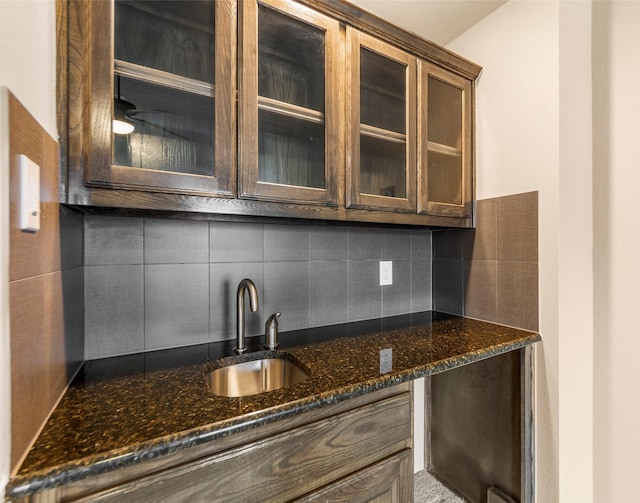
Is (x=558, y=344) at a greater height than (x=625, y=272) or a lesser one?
lesser

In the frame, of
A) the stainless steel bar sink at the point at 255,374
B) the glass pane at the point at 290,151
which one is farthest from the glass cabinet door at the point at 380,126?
the stainless steel bar sink at the point at 255,374

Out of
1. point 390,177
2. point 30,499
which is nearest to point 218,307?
point 30,499

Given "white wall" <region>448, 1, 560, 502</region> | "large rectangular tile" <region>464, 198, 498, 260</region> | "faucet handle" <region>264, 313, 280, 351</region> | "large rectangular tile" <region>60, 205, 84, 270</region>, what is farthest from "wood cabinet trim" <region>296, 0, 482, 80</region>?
"faucet handle" <region>264, 313, 280, 351</region>

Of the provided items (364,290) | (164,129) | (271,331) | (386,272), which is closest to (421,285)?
(386,272)

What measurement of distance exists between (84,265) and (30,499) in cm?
66

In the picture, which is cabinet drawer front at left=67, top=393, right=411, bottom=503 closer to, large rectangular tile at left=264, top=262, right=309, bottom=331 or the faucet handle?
the faucet handle

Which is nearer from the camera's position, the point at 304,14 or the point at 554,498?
the point at 304,14

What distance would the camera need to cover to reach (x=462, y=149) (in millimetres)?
1479

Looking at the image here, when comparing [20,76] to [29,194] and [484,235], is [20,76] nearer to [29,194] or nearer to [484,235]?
[29,194]

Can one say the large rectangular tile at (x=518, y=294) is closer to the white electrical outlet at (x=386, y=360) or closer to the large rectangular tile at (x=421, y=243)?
the large rectangular tile at (x=421, y=243)

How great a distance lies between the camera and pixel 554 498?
4.02 ft

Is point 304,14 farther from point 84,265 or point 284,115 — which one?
point 84,265

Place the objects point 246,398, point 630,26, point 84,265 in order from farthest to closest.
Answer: point 630,26 → point 84,265 → point 246,398

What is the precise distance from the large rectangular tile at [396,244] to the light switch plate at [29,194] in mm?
1335
